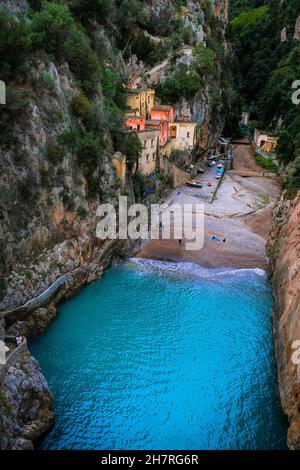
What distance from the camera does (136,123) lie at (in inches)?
1906

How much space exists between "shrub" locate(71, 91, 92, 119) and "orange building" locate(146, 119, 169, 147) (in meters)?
16.4

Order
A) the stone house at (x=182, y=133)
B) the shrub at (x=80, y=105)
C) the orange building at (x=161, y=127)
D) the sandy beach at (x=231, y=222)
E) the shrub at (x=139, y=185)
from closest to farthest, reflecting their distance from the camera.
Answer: the shrub at (x=80, y=105), the sandy beach at (x=231, y=222), the shrub at (x=139, y=185), the orange building at (x=161, y=127), the stone house at (x=182, y=133)

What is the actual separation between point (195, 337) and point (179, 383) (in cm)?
460

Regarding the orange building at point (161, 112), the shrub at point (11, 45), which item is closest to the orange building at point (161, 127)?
the orange building at point (161, 112)

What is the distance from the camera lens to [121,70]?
5391 cm

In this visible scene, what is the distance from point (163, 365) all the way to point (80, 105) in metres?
22.3

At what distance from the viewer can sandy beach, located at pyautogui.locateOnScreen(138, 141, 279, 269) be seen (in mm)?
38531

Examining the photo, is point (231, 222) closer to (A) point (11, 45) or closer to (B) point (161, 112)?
(B) point (161, 112)

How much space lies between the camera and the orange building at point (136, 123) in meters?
48.2

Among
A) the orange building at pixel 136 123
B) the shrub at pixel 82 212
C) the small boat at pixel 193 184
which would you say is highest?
the orange building at pixel 136 123

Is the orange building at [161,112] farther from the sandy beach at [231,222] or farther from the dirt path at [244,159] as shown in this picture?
the dirt path at [244,159]

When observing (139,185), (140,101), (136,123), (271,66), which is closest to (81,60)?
(136,123)

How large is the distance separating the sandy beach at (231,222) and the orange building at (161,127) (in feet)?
22.8
